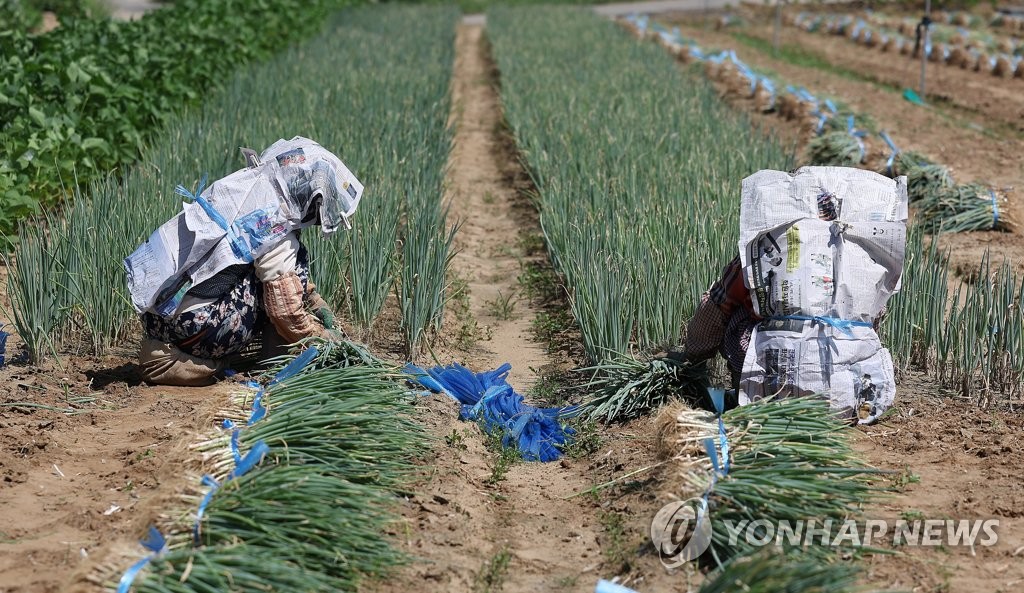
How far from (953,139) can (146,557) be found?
7.82 meters

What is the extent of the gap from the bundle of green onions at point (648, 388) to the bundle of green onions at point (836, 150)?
3.97 meters

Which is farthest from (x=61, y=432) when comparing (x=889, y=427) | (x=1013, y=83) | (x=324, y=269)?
(x=1013, y=83)

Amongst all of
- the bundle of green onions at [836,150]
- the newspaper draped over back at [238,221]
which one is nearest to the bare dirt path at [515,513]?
the newspaper draped over back at [238,221]

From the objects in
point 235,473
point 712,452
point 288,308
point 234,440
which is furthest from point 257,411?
point 712,452

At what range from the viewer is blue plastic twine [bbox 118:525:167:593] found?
231cm

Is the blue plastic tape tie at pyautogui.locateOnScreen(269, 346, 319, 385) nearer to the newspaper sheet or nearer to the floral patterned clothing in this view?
the floral patterned clothing

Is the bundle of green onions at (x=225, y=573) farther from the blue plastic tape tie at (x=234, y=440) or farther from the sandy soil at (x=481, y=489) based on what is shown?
the blue plastic tape tie at (x=234, y=440)

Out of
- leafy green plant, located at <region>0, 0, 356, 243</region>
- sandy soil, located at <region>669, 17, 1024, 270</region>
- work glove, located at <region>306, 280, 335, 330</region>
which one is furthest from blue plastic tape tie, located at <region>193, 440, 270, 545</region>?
sandy soil, located at <region>669, 17, 1024, 270</region>

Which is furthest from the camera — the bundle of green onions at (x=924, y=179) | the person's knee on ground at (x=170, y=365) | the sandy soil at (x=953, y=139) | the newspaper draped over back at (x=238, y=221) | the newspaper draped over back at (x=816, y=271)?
the bundle of green onions at (x=924, y=179)

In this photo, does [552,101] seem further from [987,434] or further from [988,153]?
[987,434]

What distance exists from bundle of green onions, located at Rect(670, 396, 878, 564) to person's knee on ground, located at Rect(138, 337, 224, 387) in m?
1.68

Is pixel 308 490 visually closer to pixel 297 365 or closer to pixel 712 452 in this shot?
pixel 297 365

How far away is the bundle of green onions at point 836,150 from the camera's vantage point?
720cm

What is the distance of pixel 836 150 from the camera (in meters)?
7.38
